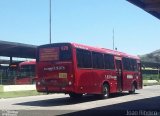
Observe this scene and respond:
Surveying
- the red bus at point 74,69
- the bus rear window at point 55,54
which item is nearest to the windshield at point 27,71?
the red bus at point 74,69

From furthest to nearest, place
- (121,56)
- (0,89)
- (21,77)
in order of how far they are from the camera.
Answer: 1. (21,77)
2. (0,89)
3. (121,56)

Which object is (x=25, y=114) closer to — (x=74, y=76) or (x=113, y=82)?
(x=74, y=76)

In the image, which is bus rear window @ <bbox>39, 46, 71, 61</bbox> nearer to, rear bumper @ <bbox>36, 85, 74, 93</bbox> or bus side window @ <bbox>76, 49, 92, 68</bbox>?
bus side window @ <bbox>76, 49, 92, 68</bbox>

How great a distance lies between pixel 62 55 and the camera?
19797 millimetres

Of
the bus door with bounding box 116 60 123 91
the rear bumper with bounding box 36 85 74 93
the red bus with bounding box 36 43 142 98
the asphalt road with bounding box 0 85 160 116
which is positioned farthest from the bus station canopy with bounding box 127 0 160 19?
the bus door with bounding box 116 60 123 91

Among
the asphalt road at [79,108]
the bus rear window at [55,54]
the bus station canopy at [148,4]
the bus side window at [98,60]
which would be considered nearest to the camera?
the asphalt road at [79,108]

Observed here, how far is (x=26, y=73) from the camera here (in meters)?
44.3

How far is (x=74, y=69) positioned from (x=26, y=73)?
2567 cm

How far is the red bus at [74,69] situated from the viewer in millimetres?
19453

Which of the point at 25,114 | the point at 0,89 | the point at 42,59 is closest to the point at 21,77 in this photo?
the point at 0,89

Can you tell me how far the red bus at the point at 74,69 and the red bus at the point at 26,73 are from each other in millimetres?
20910

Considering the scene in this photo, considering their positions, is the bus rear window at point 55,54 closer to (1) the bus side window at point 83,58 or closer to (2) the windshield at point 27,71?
(1) the bus side window at point 83,58

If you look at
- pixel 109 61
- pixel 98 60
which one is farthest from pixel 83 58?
pixel 109 61

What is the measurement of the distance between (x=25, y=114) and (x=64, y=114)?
142 cm
